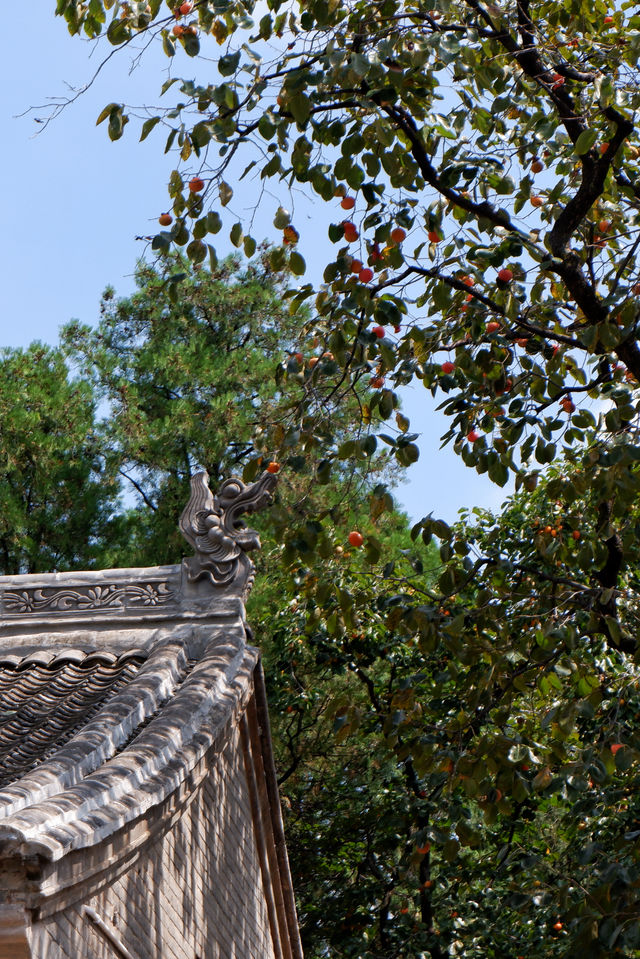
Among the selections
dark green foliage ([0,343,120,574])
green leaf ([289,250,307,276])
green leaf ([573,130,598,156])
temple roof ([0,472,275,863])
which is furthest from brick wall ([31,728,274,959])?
dark green foliage ([0,343,120,574])

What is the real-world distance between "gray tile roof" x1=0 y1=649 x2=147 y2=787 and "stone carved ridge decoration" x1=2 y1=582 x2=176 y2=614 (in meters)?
0.33

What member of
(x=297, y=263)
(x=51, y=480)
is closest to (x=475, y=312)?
(x=297, y=263)

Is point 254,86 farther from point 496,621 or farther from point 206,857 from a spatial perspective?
point 206,857

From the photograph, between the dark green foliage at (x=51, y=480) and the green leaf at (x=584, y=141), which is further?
the dark green foliage at (x=51, y=480)

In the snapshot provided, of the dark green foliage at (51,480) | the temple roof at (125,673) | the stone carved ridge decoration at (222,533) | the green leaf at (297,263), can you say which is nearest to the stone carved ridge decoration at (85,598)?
the temple roof at (125,673)

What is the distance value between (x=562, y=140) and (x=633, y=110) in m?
0.65

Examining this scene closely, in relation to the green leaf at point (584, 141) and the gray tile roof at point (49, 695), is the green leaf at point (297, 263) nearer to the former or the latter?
the green leaf at point (584, 141)

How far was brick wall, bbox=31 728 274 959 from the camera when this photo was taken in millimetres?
3912

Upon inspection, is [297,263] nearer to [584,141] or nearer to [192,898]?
[584,141]

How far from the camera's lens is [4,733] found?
511 centimetres

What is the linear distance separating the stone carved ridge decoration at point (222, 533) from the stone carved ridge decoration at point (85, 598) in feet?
0.80

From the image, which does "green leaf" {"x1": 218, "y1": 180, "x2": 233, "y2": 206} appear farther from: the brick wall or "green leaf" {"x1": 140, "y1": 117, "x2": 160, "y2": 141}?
the brick wall

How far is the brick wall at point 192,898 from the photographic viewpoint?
3912 millimetres

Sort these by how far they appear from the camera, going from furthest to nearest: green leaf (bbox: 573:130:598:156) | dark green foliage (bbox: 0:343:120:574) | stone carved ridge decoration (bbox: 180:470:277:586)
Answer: dark green foliage (bbox: 0:343:120:574), stone carved ridge decoration (bbox: 180:470:277:586), green leaf (bbox: 573:130:598:156)
